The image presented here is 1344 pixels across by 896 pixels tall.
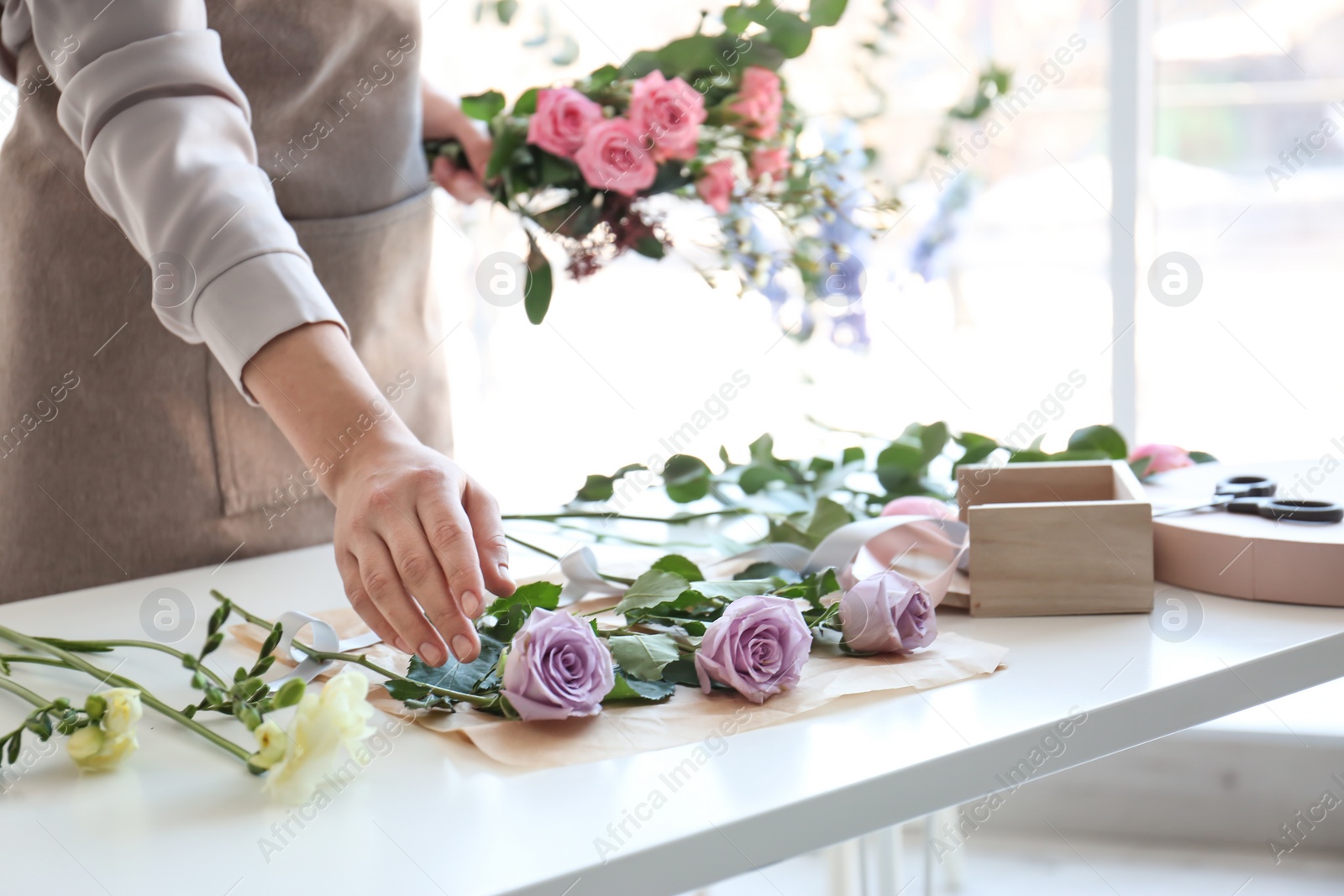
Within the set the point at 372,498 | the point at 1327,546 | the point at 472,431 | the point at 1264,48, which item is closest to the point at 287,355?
the point at 372,498

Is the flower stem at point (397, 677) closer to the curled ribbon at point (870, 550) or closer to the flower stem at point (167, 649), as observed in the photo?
the flower stem at point (167, 649)

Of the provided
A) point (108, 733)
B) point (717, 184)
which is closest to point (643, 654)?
point (108, 733)

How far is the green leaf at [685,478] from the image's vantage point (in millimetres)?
1037

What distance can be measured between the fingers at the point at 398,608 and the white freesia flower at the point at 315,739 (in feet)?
0.31

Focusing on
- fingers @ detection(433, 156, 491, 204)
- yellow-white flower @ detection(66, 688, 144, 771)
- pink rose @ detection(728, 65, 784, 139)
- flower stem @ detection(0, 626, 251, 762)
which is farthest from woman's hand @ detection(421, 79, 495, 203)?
yellow-white flower @ detection(66, 688, 144, 771)

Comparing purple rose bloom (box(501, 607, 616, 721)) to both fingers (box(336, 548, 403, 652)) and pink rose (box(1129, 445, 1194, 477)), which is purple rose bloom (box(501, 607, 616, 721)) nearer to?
fingers (box(336, 548, 403, 652))

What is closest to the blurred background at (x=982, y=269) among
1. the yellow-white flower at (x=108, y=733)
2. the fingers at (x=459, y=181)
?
the fingers at (x=459, y=181)

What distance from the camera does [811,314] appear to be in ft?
4.33

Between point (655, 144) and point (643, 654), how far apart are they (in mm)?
578

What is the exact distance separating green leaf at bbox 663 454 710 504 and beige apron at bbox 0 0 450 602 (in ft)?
1.09

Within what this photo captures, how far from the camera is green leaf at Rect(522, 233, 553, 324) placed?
1.15 m

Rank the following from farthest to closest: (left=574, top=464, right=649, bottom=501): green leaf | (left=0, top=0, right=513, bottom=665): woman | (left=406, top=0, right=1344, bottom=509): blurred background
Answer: (left=406, top=0, right=1344, bottom=509): blurred background < (left=574, top=464, right=649, bottom=501): green leaf < (left=0, top=0, right=513, bottom=665): woman

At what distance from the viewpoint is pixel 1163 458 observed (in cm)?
97

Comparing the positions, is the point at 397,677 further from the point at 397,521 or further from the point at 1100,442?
the point at 1100,442
